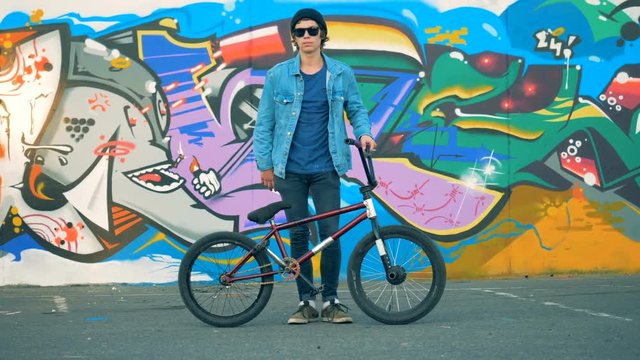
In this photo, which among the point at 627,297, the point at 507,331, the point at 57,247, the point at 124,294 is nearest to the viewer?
the point at 507,331

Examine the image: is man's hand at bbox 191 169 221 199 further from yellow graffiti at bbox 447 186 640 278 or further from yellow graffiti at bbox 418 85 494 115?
yellow graffiti at bbox 447 186 640 278

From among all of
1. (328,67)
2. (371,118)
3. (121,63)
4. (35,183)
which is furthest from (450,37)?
(35,183)

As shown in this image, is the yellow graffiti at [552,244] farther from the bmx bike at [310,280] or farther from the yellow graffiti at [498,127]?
the bmx bike at [310,280]

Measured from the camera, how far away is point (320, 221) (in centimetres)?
646

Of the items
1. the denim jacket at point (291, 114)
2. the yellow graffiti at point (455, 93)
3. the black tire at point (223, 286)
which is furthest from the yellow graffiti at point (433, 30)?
the black tire at point (223, 286)

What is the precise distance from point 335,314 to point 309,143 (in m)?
1.10

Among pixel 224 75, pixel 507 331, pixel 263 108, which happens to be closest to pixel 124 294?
pixel 224 75

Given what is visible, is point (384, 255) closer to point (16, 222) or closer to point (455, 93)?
point (455, 93)

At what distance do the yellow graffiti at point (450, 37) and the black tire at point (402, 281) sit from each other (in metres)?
3.54

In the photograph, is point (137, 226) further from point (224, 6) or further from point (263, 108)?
point (263, 108)

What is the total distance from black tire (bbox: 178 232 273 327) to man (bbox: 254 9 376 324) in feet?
0.87

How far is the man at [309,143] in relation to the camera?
252 inches

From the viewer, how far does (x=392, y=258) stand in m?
6.26

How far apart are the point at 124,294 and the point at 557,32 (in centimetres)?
467
